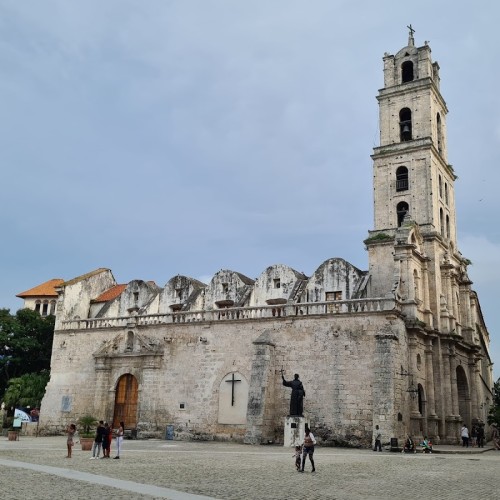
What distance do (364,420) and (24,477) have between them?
16526 mm

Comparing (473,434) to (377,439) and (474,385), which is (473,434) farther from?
(377,439)

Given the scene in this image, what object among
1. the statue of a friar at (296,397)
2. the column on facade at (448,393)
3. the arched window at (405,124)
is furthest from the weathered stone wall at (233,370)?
the arched window at (405,124)

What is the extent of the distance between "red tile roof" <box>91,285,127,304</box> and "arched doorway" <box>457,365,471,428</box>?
22565 mm

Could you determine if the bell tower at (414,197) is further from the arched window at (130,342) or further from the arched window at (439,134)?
the arched window at (130,342)

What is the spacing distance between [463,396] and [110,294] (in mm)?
23870

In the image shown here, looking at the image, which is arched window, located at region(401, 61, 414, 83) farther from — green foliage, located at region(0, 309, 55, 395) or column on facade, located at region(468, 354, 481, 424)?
green foliage, located at region(0, 309, 55, 395)

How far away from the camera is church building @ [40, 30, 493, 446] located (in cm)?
2716

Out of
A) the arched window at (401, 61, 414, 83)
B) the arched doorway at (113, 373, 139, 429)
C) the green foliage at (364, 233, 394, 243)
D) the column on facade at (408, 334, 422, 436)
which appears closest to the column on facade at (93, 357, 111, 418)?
the arched doorway at (113, 373, 139, 429)

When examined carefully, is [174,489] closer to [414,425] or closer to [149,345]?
[414,425]

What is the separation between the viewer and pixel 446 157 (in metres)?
37.4

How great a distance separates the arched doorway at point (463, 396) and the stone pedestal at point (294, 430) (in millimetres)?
12751

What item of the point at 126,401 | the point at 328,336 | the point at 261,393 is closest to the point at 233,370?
the point at 261,393

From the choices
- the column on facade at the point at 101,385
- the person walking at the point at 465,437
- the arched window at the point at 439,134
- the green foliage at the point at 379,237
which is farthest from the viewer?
the arched window at the point at 439,134

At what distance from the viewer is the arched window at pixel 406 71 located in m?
36.7
